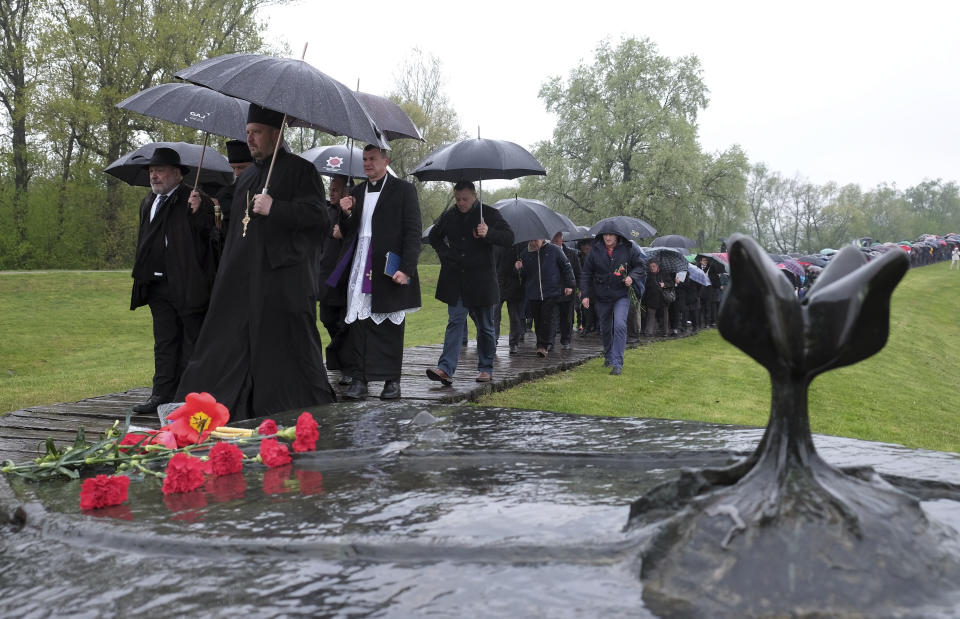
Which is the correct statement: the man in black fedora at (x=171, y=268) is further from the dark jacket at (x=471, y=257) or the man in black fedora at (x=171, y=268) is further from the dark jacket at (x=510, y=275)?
the dark jacket at (x=510, y=275)

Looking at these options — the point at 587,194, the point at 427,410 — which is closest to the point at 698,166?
the point at 587,194

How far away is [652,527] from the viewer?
2.06m

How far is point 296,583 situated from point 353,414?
220 centimetres

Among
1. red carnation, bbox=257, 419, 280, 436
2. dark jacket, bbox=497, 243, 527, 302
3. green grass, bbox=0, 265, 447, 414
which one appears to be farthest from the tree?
red carnation, bbox=257, 419, 280, 436

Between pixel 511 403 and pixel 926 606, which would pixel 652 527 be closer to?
pixel 926 606

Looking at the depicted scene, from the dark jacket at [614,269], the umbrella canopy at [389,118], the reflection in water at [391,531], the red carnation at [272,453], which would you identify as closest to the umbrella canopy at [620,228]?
the dark jacket at [614,269]

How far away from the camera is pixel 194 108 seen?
264 inches

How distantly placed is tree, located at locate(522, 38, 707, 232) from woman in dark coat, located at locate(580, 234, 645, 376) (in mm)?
29818

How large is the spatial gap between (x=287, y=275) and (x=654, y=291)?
12.5 m

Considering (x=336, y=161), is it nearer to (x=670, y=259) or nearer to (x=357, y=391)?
(x=357, y=391)

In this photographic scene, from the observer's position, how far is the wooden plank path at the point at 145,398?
18.6 ft

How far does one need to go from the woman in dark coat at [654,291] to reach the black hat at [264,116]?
1199cm

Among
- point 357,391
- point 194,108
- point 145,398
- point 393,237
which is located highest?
point 194,108

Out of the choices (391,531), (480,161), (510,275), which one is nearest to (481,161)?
(480,161)
